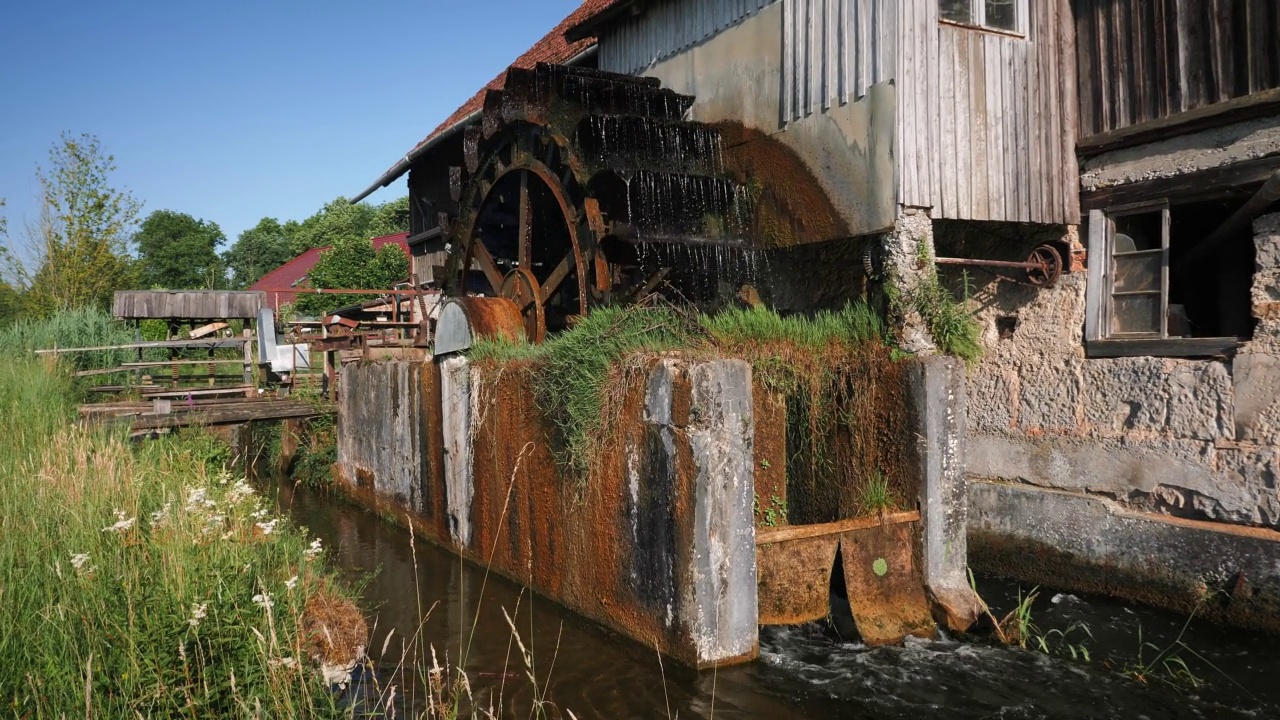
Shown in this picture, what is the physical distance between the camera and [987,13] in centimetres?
655

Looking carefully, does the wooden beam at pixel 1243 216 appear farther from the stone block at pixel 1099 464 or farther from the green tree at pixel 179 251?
the green tree at pixel 179 251

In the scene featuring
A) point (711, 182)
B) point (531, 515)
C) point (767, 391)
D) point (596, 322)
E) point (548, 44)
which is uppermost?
point (548, 44)

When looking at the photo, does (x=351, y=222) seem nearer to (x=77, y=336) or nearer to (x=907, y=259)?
(x=77, y=336)

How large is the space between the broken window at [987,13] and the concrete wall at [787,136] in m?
0.75

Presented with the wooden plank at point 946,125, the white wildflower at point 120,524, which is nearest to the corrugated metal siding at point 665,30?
the wooden plank at point 946,125

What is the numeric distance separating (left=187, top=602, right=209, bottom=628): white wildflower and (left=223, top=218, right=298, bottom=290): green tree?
54225 millimetres

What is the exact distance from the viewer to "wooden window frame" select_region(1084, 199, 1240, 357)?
5.98 m

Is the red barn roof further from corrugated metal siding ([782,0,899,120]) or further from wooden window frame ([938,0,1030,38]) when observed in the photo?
wooden window frame ([938,0,1030,38])

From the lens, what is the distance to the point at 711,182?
26.5 feet

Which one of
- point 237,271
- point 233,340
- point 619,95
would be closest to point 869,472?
point 619,95

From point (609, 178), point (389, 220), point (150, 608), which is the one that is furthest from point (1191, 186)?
point (389, 220)

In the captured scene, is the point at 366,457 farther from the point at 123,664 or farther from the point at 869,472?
the point at 123,664

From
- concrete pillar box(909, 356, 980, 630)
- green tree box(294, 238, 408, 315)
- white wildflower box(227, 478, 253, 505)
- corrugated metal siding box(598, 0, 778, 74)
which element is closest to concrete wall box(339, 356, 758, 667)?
concrete pillar box(909, 356, 980, 630)

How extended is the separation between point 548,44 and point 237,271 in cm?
4951
